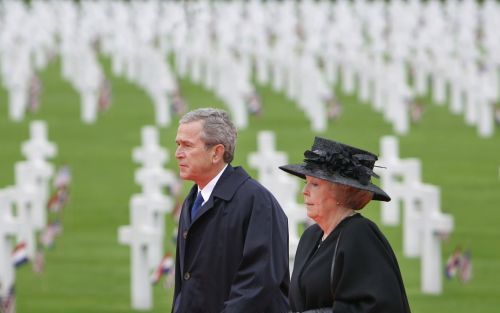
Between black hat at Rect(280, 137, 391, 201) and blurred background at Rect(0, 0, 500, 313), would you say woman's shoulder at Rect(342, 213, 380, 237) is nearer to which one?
black hat at Rect(280, 137, 391, 201)

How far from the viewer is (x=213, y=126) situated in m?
6.86

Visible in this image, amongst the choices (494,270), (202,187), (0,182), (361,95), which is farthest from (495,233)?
(361,95)

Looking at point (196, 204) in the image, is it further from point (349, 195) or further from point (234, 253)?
point (349, 195)

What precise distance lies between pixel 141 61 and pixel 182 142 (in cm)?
1881

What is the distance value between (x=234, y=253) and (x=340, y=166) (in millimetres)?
741

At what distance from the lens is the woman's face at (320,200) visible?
6.30m

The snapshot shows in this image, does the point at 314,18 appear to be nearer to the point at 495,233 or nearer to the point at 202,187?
the point at 495,233

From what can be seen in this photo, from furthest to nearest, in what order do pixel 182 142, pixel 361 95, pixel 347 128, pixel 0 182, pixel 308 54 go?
pixel 308 54 → pixel 361 95 → pixel 347 128 → pixel 0 182 → pixel 182 142

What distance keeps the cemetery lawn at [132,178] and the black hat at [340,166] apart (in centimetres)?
553

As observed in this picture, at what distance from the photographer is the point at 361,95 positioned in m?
24.5

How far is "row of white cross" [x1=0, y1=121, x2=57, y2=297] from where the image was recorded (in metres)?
12.0

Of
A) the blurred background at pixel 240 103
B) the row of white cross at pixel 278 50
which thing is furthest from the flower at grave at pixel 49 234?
the row of white cross at pixel 278 50

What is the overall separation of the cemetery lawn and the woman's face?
18.5 feet

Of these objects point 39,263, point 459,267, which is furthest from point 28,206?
point 459,267
